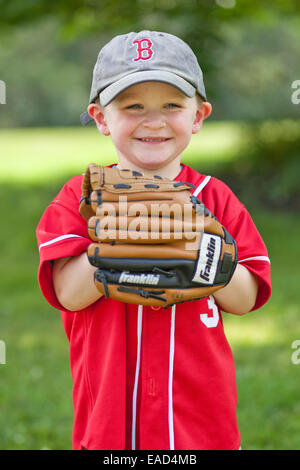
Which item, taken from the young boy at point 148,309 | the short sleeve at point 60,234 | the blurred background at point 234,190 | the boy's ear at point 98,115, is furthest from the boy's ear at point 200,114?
the blurred background at point 234,190

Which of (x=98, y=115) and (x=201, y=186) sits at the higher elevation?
(x=98, y=115)

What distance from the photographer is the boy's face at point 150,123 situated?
165 cm

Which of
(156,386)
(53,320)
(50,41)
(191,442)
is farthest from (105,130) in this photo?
(50,41)

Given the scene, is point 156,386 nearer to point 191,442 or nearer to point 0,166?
point 191,442

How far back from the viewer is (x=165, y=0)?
6.90 m

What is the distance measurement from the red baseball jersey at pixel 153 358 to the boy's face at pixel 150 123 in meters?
0.14

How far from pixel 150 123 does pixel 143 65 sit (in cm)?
16

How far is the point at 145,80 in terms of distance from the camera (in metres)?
1.60

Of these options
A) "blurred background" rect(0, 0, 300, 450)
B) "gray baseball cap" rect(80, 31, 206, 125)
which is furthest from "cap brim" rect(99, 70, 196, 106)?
"blurred background" rect(0, 0, 300, 450)

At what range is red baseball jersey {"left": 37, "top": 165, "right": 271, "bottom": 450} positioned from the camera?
5.44 feet
